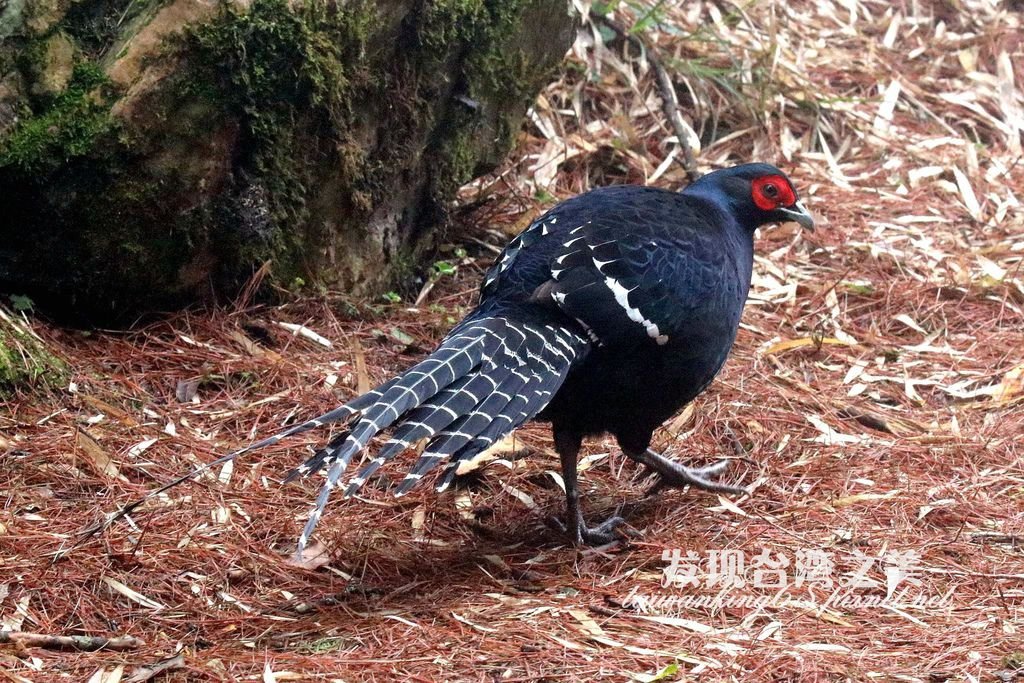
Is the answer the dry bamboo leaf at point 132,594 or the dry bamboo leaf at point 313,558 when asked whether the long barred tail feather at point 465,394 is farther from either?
the dry bamboo leaf at point 132,594

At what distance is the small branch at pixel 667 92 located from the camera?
641 cm

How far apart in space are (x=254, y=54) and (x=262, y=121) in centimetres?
27

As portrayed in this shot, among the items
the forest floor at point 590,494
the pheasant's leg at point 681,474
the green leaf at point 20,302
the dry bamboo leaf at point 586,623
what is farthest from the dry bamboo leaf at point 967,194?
the green leaf at point 20,302

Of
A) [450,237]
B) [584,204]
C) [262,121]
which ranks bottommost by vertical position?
[450,237]

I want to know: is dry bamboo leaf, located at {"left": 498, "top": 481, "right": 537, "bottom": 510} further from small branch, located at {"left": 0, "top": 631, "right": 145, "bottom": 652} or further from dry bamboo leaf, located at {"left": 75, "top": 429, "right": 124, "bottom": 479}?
small branch, located at {"left": 0, "top": 631, "right": 145, "bottom": 652}

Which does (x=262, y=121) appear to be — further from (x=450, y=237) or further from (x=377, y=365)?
(x=450, y=237)

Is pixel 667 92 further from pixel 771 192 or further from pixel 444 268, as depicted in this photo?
pixel 771 192

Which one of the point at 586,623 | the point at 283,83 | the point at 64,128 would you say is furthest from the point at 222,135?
the point at 586,623

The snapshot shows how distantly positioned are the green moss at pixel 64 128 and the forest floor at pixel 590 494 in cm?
66

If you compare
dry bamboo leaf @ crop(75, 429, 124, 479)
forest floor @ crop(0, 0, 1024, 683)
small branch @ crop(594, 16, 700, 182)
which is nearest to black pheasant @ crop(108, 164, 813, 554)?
forest floor @ crop(0, 0, 1024, 683)

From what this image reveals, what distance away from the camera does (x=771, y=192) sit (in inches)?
168

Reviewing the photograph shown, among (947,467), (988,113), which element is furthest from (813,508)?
(988,113)

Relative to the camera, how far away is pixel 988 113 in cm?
744

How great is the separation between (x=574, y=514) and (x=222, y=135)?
6.70 ft
